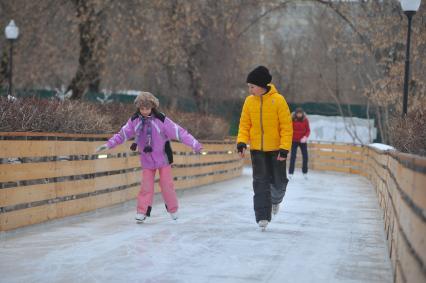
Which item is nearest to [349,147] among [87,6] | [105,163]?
[87,6]

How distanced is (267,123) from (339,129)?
23.3 meters

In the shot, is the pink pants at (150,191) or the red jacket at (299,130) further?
the red jacket at (299,130)

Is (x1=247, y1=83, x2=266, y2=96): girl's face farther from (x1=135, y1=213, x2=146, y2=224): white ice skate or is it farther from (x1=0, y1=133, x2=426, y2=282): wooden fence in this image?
(x1=135, y1=213, x2=146, y2=224): white ice skate

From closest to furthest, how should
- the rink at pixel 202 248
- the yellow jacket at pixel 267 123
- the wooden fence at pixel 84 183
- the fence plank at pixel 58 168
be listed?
1. the wooden fence at pixel 84 183
2. the rink at pixel 202 248
3. the fence plank at pixel 58 168
4. the yellow jacket at pixel 267 123


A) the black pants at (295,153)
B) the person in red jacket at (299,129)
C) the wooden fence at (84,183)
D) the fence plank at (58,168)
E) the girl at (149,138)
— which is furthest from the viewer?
the person in red jacket at (299,129)

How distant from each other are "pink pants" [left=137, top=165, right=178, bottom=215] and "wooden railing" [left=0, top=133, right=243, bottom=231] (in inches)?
35.3

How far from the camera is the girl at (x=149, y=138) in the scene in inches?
412

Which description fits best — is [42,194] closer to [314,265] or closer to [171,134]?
A: [171,134]

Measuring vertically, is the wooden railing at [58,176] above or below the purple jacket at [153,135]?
below

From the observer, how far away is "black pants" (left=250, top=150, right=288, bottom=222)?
32.2 ft

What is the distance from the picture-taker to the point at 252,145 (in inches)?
392

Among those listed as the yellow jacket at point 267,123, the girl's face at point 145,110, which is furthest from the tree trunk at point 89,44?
the yellow jacket at point 267,123

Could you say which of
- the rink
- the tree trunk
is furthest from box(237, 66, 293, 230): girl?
the tree trunk

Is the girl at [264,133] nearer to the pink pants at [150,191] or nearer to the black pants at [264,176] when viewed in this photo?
the black pants at [264,176]
